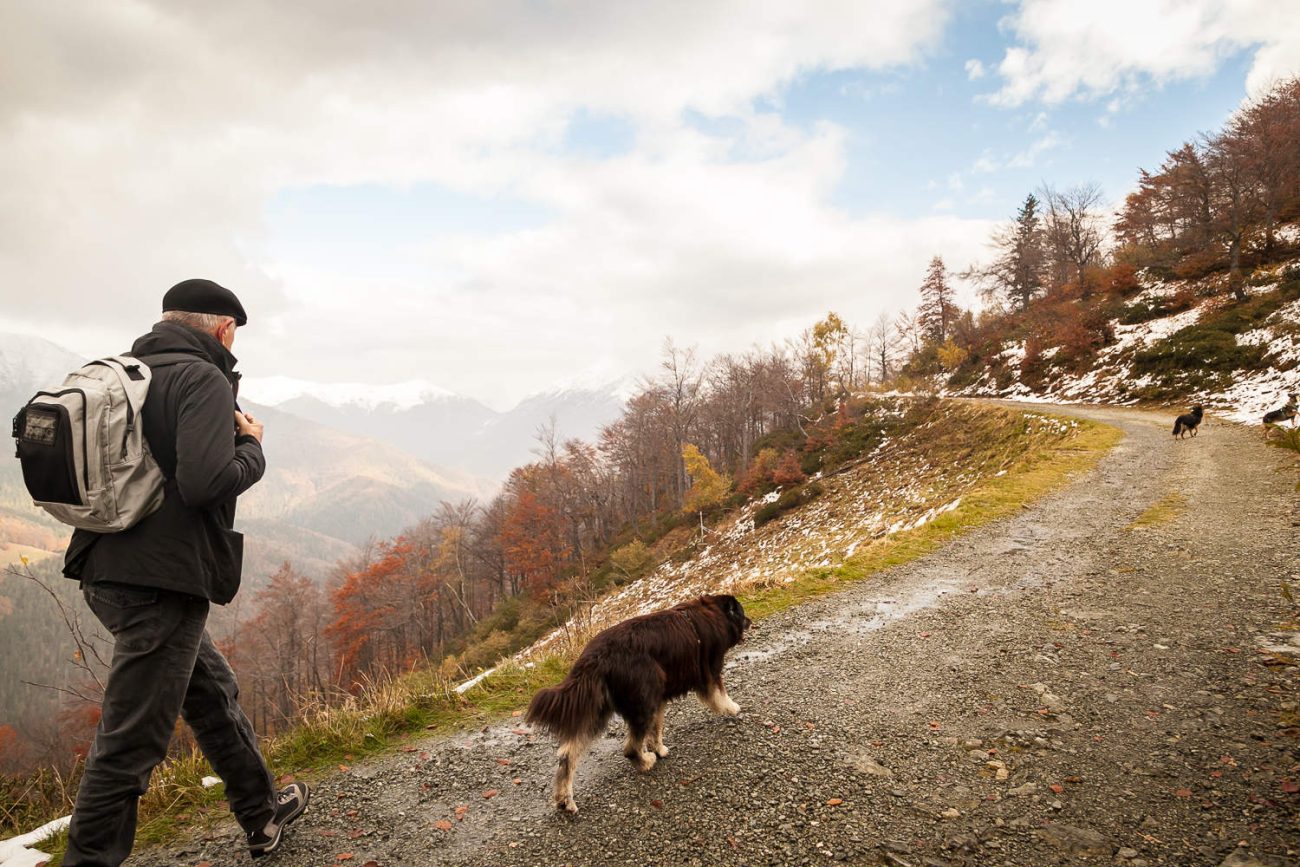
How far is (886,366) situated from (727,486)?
118 feet

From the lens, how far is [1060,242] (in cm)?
4341

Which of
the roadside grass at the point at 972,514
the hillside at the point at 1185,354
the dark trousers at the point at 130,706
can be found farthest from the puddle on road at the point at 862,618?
the hillside at the point at 1185,354

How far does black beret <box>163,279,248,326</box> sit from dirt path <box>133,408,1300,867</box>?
10.8 ft

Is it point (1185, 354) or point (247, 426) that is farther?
point (1185, 354)

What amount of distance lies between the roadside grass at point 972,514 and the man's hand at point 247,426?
247 inches

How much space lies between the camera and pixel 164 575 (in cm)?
255

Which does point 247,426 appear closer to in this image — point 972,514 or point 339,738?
point 339,738

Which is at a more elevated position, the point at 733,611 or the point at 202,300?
the point at 202,300

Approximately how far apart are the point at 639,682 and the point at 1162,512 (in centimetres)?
1047

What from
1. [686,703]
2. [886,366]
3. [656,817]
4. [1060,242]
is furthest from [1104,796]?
A: [886,366]

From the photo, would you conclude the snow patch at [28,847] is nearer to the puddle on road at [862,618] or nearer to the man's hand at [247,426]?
the man's hand at [247,426]

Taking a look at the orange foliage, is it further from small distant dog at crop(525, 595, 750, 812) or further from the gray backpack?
the gray backpack

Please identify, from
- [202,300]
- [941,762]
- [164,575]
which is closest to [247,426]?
[202,300]

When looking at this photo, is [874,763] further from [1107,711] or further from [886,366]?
[886,366]
